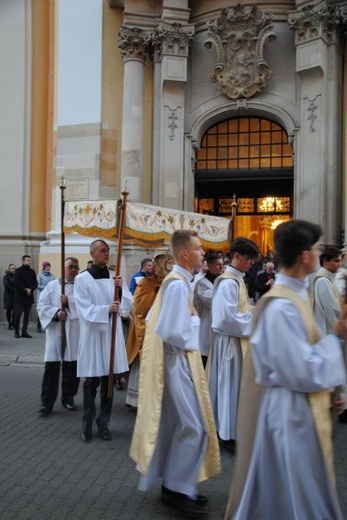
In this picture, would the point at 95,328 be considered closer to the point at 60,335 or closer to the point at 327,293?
the point at 60,335

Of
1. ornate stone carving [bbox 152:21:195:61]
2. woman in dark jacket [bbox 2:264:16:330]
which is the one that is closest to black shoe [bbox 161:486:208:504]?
woman in dark jacket [bbox 2:264:16:330]

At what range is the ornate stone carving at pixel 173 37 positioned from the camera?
46.6ft

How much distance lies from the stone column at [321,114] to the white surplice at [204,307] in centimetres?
705

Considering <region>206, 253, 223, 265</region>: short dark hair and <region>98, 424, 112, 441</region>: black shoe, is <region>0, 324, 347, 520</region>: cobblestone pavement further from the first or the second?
<region>206, 253, 223, 265</region>: short dark hair

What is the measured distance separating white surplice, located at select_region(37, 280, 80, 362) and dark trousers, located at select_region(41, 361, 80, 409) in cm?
10

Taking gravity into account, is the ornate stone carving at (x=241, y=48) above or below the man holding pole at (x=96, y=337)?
above

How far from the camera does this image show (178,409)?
3969 mm

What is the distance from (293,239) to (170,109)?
12414 millimetres

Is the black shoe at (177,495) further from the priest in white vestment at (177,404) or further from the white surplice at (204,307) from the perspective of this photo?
the white surplice at (204,307)

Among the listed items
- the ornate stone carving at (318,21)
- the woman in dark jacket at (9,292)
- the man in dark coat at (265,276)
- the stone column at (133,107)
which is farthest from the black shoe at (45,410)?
the ornate stone carving at (318,21)

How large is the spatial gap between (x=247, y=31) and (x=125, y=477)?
12176mm

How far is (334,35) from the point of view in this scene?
13.2m

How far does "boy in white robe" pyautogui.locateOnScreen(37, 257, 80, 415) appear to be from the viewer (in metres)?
7.00

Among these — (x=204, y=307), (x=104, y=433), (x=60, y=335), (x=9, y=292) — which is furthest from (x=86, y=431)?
(x=9, y=292)
